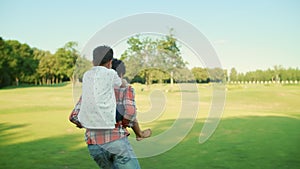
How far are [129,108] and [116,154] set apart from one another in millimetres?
335


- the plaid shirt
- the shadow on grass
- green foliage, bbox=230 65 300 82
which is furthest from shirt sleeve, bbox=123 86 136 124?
green foliage, bbox=230 65 300 82

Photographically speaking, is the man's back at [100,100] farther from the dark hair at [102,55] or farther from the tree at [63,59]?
the tree at [63,59]

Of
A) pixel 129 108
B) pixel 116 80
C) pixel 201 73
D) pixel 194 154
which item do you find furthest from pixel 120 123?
pixel 194 154

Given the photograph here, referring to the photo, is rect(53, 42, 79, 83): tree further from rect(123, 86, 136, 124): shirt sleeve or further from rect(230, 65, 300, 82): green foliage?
rect(123, 86, 136, 124): shirt sleeve

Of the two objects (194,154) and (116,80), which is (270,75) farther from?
(116,80)

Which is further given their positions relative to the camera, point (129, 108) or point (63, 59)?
point (63, 59)

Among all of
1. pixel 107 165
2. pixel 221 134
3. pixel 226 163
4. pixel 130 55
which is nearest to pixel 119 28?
pixel 107 165

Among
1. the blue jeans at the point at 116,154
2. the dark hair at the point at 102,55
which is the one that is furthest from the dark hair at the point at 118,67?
the blue jeans at the point at 116,154

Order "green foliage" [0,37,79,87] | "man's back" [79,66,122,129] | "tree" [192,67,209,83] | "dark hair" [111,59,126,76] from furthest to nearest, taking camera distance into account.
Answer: "green foliage" [0,37,79,87] → "tree" [192,67,209,83] → "dark hair" [111,59,126,76] → "man's back" [79,66,122,129]

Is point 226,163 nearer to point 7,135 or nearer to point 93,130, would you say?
point 93,130

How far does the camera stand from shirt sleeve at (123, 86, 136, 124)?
2.29m

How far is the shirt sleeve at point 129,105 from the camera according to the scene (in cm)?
229

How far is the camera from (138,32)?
3.19m

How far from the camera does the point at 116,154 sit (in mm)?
2287
